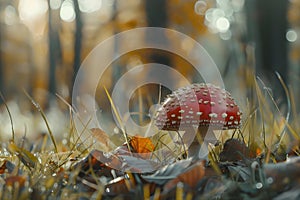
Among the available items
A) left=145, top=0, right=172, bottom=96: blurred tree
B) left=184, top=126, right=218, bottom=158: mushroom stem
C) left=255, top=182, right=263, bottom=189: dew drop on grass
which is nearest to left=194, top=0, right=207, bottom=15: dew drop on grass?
left=145, top=0, right=172, bottom=96: blurred tree

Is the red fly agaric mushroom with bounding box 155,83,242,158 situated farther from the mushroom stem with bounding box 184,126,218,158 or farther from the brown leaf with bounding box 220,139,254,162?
the brown leaf with bounding box 220,139,254,162

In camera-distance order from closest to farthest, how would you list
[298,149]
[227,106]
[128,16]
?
1. [298,149]
2. [227,106]
3. [128,16]

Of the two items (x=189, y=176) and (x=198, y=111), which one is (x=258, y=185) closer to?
(x=189, y=176)

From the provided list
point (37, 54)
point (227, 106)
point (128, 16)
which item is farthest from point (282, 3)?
point (37, 54)

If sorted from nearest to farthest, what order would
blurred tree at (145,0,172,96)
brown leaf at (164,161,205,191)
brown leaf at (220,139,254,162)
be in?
1. brown leaf at (164,161,205,191)
2. brown leaf at (220,139,254,162)
3. blurred tree at (145,0,172,96)

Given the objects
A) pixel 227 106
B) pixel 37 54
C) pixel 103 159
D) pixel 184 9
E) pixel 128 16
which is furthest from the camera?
pixel 37 54

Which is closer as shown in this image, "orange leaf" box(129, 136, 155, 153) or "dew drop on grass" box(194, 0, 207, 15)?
"orange leaf" box(129, 136, 155, 153)

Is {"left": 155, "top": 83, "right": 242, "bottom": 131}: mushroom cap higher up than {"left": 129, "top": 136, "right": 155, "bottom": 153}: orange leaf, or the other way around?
{"left": 155, "top": 83, "right": 242, "bottom": 131}: mushroom cap

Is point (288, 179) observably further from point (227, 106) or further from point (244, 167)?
point (227, 106)
